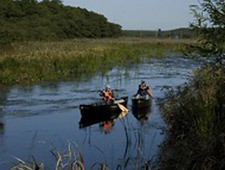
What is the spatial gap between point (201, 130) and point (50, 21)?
52274mm

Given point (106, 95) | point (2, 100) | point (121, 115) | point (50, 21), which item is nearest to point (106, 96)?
point (106, 95)

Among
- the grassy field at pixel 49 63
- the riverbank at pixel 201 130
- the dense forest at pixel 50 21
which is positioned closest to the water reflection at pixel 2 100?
the grassy field at pixel 49 63

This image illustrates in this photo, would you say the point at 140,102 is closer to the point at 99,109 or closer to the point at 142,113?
the point at 142,113

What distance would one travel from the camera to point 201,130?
6945 millimetres

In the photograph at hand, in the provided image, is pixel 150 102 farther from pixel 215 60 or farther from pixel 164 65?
Result: pixel 164 65

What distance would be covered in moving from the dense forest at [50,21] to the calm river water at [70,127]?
52.6 ft

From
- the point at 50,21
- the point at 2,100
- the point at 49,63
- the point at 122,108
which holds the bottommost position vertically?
the point at 2,100

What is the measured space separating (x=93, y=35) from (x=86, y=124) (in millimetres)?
50912

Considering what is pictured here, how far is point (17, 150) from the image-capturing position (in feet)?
39.0

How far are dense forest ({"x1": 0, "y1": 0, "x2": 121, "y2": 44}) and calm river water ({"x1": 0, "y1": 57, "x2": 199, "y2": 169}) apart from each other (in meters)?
16.0

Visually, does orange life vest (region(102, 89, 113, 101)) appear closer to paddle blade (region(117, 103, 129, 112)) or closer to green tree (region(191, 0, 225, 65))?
paddle blade (region(117, 103, 129, 112))

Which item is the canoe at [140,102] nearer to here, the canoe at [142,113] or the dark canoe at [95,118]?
the canoe at [142,113]

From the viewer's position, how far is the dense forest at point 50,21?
158 feet

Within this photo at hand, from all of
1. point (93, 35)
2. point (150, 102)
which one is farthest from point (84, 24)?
point (150, 102)
